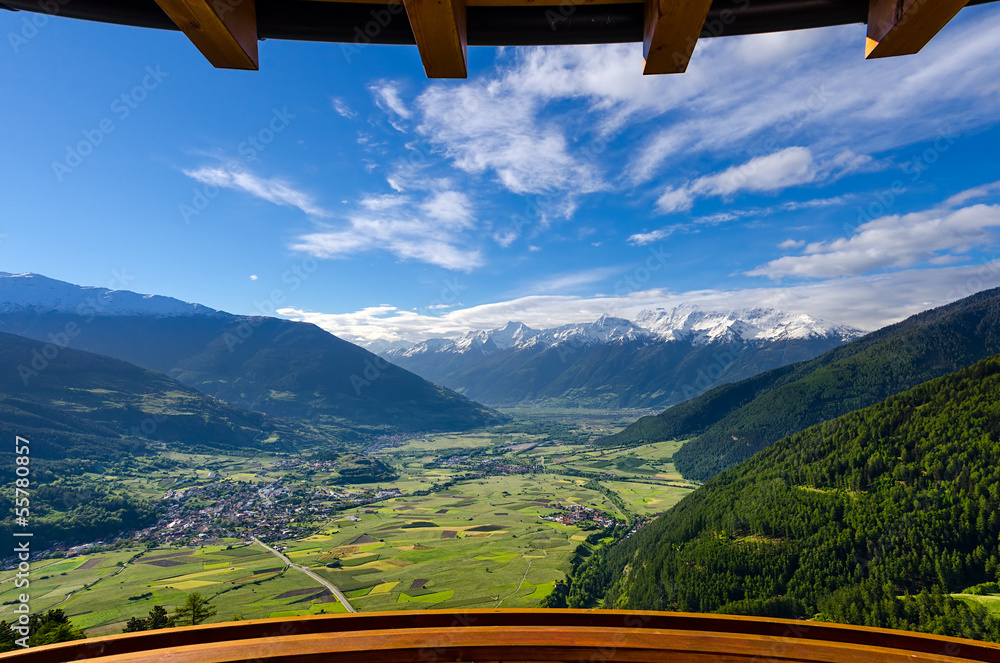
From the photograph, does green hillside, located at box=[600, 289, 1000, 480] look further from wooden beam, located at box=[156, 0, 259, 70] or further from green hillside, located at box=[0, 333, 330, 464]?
green hillside, located at box=[0, 333, 330, 464]

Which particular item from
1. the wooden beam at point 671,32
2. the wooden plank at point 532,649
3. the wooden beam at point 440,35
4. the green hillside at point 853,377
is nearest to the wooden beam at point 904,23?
the wooden beam at point 671,32

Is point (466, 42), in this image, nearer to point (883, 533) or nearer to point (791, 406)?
point (883, 533)

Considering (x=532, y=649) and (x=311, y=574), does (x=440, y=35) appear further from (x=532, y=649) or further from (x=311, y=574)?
(x=311, y=574)

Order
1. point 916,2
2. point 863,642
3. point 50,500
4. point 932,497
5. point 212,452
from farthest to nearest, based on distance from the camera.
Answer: point 212,452
point 50,500
point 932,497
point 863,642
point 916,2

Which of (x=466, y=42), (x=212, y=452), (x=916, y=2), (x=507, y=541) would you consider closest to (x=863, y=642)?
(x=916, y=2)

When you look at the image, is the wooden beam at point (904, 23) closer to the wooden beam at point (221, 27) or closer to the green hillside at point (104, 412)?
the wooden beam at point (221, 27)
